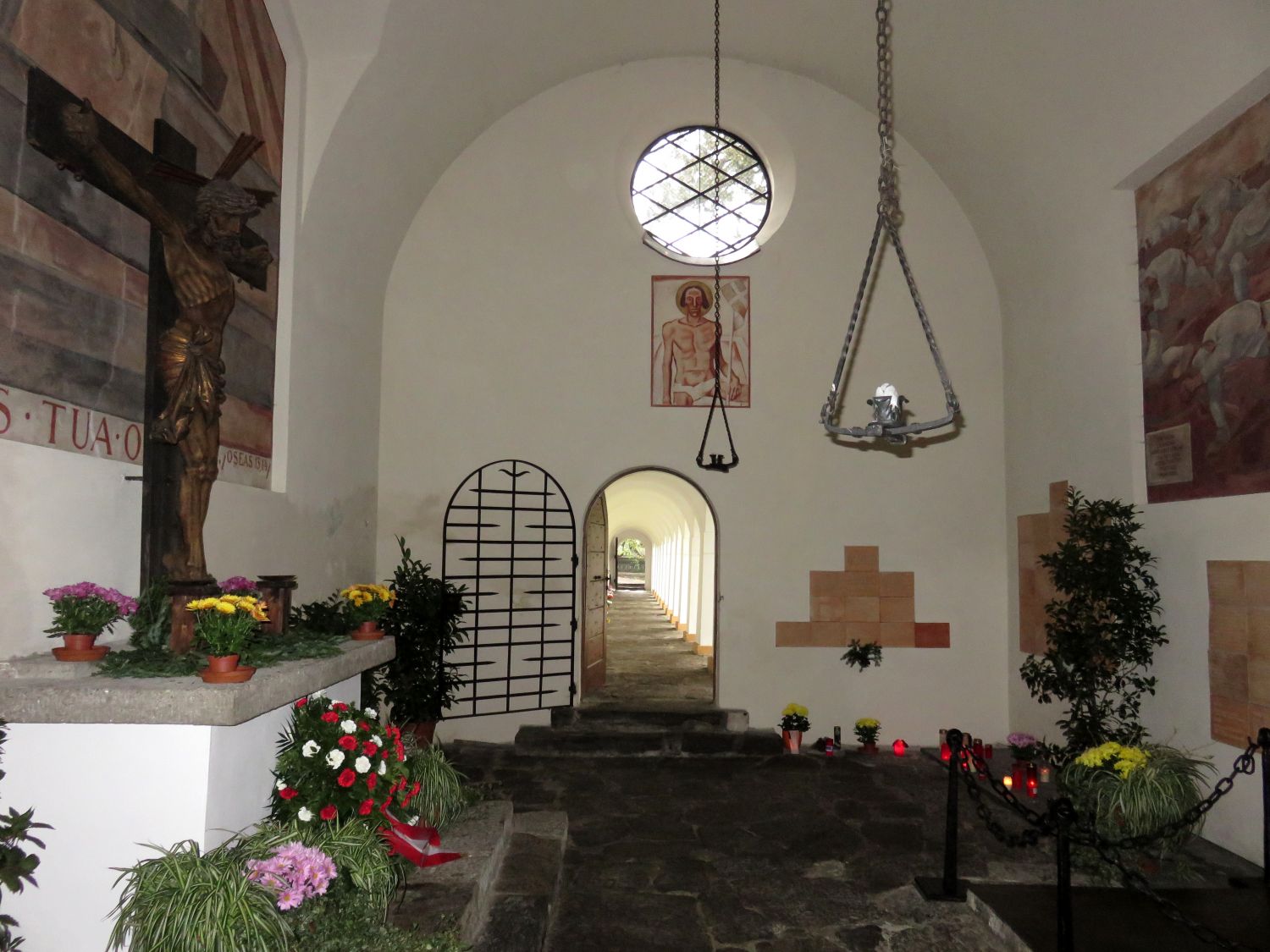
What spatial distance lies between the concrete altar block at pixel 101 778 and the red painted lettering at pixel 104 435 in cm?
117

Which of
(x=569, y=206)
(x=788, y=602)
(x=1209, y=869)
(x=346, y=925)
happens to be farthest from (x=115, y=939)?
(x=569, y=206)

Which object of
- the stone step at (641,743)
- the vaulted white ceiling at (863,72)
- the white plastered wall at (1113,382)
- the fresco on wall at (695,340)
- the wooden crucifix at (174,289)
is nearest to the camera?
the wooden crucifix at (174,289)

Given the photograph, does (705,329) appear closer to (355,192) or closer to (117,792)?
(355,192)

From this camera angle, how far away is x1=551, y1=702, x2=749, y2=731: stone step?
313 inches

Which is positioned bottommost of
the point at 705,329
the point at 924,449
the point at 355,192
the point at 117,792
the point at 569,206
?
the point at 117,792

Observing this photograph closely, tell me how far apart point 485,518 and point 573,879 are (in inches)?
157

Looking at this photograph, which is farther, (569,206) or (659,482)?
(659,482)

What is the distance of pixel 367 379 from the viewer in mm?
7781

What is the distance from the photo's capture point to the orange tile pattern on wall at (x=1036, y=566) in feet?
23.9

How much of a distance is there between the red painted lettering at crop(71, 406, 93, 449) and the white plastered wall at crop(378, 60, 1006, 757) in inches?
177

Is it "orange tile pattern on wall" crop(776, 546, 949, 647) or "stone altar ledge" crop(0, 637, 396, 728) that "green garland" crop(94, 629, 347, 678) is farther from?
"orange tile pattern on wall" crop(776, 546, 949, 647)

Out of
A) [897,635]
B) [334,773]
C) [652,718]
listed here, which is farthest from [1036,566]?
[334,773]

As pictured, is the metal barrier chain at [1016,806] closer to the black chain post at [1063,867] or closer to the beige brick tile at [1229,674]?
the black chain post at [1063,867]

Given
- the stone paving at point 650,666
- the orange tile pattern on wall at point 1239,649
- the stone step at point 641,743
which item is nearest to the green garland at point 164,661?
the stone step at point 641,743
